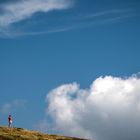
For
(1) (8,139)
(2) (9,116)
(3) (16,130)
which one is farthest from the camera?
(3) (16,130)

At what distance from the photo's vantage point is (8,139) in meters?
81.5

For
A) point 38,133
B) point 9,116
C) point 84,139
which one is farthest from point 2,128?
point 84,139

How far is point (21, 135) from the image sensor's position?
3442 inches

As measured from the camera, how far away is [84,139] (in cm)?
10075

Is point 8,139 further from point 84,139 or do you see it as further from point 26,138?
point 84,139

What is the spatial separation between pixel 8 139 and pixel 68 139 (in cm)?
2073

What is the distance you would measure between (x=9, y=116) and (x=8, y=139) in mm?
10008

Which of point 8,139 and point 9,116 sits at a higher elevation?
point 9,116

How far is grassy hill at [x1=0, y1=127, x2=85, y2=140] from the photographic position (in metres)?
83.4

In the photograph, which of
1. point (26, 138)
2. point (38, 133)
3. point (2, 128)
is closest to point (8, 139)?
point (26, 138)

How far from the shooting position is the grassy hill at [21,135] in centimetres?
8339

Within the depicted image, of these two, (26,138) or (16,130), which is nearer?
(26,138)

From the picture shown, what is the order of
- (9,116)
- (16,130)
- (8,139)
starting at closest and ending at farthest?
(8,139) → (9,116) → (16,130)

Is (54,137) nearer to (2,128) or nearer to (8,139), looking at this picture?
(2,128)
